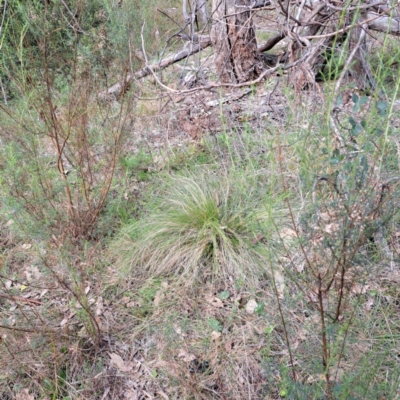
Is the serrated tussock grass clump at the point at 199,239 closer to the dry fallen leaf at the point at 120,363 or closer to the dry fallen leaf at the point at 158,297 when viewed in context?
the dry fallen leaf at the point at 158,297

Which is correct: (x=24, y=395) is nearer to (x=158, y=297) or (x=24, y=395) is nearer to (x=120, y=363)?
(x=120, y=363)

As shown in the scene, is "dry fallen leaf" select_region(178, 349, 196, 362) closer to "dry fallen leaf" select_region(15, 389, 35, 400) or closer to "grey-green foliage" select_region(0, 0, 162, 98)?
"dry fallen leaf" select_region(15, 389, 35, 400)

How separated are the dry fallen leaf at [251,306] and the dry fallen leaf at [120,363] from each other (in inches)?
32.0

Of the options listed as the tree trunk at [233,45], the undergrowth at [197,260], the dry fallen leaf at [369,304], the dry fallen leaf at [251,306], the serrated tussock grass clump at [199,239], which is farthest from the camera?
the tree trunk at [233,45]

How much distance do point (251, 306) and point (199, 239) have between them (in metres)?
0.65

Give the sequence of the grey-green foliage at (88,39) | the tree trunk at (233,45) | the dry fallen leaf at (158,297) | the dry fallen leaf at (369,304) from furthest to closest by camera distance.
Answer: the tree trunk at (233,45) < the grey-green foliage at (88,39) < the dry fallen leaf at (158,297) < the dry fallen leaf at (369,304)

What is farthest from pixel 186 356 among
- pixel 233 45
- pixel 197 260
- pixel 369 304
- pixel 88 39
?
pixel 233 45

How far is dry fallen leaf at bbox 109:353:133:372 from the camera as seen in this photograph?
7.42 feet

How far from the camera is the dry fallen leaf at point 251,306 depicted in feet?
7.95

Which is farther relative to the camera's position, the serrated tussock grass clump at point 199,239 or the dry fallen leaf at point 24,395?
the serrated tussock grass clump at point 199,239

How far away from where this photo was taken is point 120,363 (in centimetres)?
228

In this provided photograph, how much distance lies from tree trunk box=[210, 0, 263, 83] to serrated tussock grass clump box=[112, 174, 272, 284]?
7.85ft

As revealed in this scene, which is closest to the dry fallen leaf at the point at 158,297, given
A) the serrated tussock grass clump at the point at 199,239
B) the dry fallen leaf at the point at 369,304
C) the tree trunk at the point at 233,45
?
the serrated tussock grass clump at the point at 199,239

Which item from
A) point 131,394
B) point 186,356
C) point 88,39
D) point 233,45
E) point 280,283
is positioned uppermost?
point 88,39
